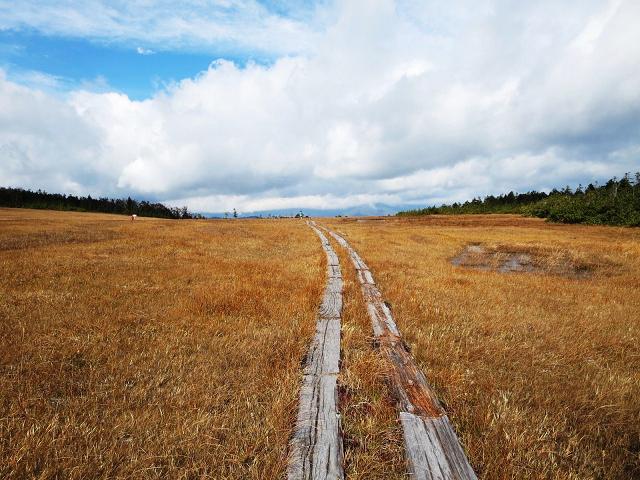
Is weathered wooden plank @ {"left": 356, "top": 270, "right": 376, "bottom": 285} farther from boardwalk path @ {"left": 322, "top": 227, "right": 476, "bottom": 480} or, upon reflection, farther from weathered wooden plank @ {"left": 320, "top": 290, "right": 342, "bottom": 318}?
boardwalk path @ {"left": 322, "top": 227, "right": 476, "bottom": 480}

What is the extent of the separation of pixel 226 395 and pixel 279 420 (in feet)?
3.26

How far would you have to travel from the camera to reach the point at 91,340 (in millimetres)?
5820

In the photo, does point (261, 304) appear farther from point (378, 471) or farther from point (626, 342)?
point (626, 342)

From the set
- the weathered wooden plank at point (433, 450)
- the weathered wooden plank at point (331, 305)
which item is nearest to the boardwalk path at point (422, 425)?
the weathered wooden plank at point (433, 450)

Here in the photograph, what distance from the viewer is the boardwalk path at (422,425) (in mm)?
2945

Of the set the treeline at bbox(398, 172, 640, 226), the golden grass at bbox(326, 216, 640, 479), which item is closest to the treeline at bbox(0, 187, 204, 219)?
the treeline at bbox(398, 172, 640, 226)

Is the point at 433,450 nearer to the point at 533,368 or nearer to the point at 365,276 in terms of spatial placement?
the point at 533,368

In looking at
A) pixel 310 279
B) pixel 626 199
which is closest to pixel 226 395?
pixel 310 279

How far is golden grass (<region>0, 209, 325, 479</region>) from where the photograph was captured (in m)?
3.23

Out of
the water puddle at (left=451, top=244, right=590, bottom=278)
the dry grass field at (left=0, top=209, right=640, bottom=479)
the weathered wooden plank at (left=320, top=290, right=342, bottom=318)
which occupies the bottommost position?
the water puddle at (left=451, top=244, right=590, bottom=278)

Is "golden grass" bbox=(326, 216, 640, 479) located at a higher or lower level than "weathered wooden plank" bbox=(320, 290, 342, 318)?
lower

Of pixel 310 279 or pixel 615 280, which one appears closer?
pixel 310 279

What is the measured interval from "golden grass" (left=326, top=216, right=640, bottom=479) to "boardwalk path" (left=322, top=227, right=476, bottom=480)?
1.08ft

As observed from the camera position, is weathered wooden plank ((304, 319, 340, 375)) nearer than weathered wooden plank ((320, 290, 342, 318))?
Yes
